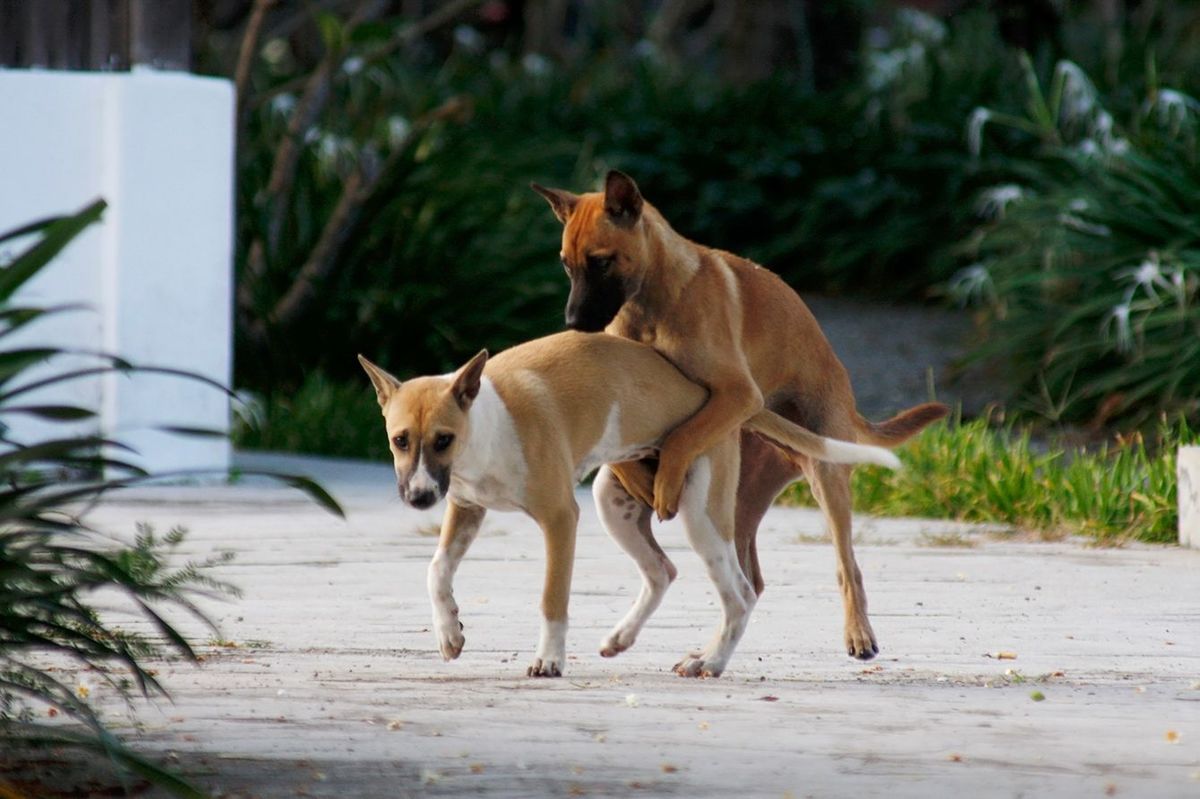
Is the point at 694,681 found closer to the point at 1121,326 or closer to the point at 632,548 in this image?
the point at 632,548

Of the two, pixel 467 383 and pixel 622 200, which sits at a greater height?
pixel 622 200

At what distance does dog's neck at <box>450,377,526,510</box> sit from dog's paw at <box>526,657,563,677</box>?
466mm

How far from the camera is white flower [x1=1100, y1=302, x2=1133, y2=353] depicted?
443 inches

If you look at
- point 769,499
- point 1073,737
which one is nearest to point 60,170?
point 769,499

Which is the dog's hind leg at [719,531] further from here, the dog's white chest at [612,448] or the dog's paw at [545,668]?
the dog's paw at [545,668]

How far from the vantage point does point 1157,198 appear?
12000 mm

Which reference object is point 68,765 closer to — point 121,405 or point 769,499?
point 769,499

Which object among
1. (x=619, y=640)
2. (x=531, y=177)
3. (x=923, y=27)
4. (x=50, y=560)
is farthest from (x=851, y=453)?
(x=923, y=27)

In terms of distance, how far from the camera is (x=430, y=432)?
523cm

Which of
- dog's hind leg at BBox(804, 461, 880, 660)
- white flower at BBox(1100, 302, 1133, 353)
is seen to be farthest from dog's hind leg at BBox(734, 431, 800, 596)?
white flower at BBox(1100, 302, 1133, 353)

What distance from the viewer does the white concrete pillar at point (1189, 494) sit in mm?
8344

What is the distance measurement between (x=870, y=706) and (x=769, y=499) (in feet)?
5.77

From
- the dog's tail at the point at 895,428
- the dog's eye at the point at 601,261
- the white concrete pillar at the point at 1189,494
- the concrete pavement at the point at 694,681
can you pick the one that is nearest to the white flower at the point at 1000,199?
the concrete pavement at the point at 694,681

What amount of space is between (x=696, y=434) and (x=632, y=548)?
1.59 feet
